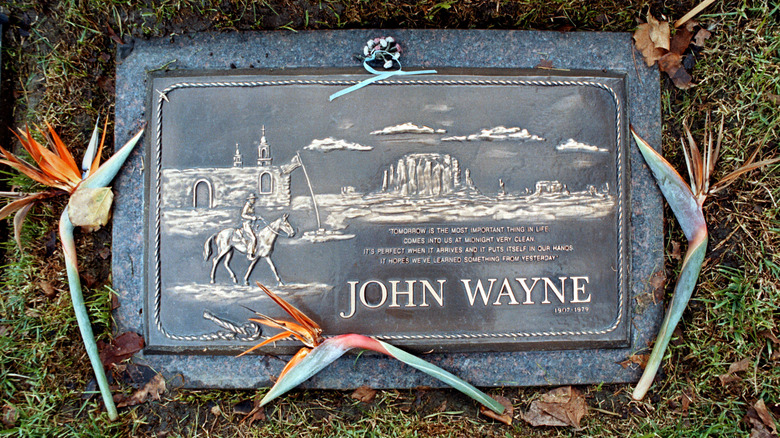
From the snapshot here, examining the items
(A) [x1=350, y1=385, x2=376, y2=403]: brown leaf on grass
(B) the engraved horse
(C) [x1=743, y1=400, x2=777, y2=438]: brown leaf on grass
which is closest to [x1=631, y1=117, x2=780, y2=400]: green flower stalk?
(C) [x1=743, y1=400, x2=777, y2=438]: brown leaf on grass

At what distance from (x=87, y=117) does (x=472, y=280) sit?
2.08 metres

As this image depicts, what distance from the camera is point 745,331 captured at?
7.27 feet

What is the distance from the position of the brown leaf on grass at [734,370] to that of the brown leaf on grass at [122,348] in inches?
111

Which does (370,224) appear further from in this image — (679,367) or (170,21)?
(679,367)

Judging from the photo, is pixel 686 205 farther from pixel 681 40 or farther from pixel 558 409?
pixel 558 409

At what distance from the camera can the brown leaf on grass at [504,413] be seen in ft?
7.09

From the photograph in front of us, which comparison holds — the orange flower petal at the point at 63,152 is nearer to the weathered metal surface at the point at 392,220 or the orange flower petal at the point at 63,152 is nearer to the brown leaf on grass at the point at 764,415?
the weathered metal surface at the point at 392,220

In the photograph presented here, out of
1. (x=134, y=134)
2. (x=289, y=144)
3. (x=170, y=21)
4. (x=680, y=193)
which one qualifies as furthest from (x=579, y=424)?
(x=170, y=21)

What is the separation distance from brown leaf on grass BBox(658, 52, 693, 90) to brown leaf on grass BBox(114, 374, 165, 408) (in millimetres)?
2891

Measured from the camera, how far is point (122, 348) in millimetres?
2164

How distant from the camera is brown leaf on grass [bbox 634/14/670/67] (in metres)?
2.23

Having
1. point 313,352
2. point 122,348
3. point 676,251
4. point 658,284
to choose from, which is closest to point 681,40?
point 676,251

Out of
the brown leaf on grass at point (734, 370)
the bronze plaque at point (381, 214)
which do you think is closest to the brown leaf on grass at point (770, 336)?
the brown leaf on grass at point (734, 370)

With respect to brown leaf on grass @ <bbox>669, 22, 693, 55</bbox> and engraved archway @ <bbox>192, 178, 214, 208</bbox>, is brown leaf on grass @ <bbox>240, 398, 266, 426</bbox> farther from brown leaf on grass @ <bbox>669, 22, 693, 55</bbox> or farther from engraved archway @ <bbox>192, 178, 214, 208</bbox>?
brown leaf on grass @ <bbox>669, 22, 693, 55</bbox>
